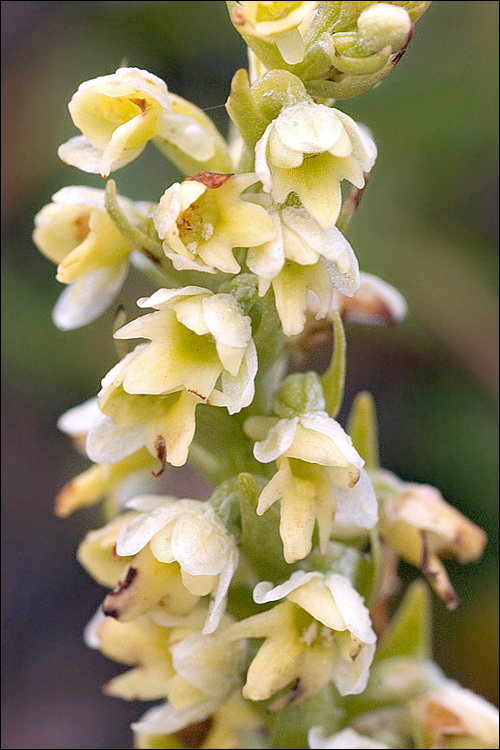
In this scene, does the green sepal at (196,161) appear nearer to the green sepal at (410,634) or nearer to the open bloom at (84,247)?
the open bloom at (84,247)

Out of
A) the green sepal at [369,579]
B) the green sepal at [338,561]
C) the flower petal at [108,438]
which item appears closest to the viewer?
the flower petal at [108,438]

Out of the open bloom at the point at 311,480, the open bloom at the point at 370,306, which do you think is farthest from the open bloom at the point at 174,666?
the open bloom at the point at 370,306

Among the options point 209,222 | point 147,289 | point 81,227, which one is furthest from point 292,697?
point 147,289

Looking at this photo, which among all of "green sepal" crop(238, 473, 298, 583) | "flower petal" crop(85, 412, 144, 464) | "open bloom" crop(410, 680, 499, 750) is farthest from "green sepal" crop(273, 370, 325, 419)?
"open bloom" crop(410, 680, 499, 750)

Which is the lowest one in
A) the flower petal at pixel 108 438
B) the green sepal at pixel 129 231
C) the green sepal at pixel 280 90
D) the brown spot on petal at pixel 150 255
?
the flower petal at pixel 108 438

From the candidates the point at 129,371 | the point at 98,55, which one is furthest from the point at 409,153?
the point at 129,371

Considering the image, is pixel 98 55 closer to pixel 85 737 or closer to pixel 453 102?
pixel 453 102

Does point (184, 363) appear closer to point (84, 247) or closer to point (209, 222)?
point (209, 222)
